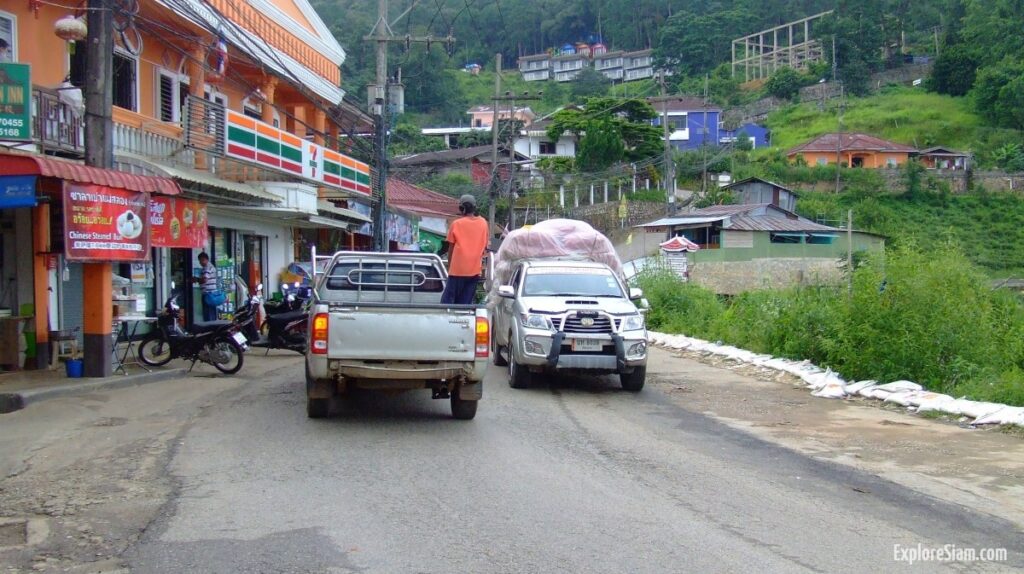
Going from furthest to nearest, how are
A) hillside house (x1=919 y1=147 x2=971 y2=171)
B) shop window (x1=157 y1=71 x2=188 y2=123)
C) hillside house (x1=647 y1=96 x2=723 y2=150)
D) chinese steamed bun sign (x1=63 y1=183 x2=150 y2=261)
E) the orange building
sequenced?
hillside house (x1=647 y1=96 x2=723 y2=150)
hillside house (x1=919 y1=147 x2=971 y2=171)
shop window (x1=157 y1=71 x2=188 y2=123)
the orange building
chinese steamed bun sign (x1=63 y1=183 x2=150 y2=261)

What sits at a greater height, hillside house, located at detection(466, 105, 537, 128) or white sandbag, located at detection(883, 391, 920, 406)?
hillside house, located at detection(466, 105, 537, 128)

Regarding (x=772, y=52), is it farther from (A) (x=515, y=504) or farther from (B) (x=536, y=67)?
(A) (x=515, y=504)

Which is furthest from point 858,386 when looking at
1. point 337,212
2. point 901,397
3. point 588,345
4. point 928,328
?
point 337,212

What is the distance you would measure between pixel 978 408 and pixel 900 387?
160cm

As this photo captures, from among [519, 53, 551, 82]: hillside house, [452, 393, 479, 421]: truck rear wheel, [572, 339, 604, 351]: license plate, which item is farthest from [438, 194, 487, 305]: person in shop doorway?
[519, 53, 551, 82]: hillside house

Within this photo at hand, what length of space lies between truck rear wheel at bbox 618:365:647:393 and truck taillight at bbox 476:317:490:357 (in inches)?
162

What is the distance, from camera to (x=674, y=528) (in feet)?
20.0

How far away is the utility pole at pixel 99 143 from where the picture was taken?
40.7ft

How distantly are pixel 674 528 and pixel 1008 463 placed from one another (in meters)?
4.12

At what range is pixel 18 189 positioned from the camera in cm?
1110

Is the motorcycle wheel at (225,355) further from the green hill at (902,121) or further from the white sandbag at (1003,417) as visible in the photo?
the green hill at (902,121)

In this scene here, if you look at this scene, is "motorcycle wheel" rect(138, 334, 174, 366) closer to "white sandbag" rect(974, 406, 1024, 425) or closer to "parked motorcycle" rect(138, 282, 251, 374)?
"parked motorcycle" rect(138, 282, 251, 374)

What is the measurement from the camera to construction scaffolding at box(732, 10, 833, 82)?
305ft

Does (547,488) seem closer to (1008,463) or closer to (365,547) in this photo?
(365,547)
